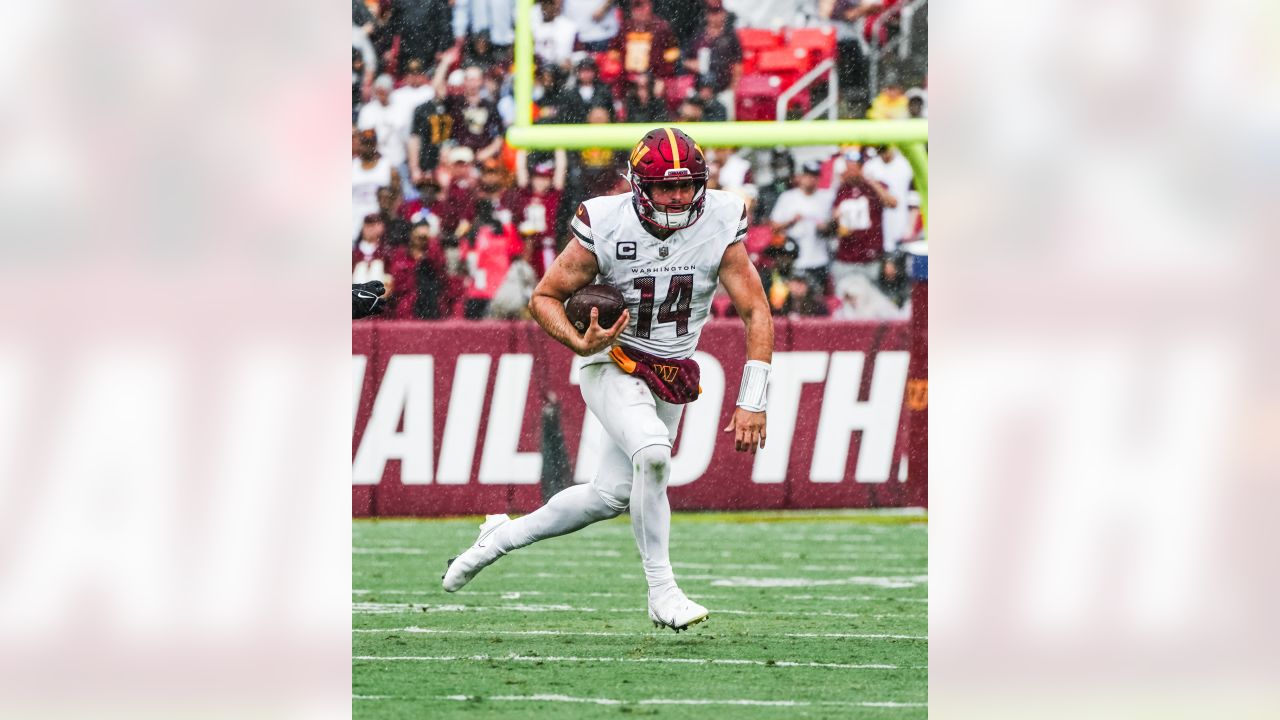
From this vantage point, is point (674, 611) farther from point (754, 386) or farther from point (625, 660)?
point (754, 386)

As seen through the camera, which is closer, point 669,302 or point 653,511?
point 653,511

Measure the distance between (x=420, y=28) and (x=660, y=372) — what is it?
18.9 ft

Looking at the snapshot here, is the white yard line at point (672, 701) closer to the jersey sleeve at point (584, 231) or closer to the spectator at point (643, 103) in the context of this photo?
A: the jersey sleeve at point (584, 231)

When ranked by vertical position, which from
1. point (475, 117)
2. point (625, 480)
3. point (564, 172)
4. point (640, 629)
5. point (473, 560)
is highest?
point (475, 117)

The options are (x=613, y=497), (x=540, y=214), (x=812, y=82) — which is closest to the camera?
(x=613, y=497)

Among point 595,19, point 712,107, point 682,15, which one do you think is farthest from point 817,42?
point 595,19

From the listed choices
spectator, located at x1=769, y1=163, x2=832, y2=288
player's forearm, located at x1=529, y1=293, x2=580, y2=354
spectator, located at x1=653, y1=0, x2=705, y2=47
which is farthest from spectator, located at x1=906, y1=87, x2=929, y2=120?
player's forearm, located at x1=529, y1=293, x2=580, y2=354

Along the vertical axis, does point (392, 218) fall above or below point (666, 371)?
below

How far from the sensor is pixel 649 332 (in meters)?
5.26
